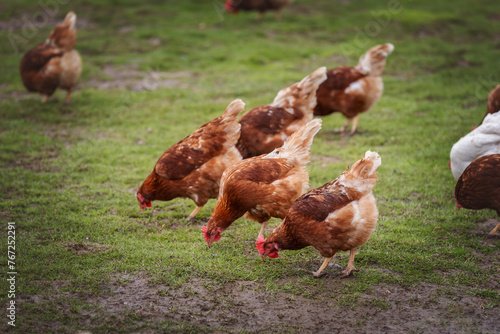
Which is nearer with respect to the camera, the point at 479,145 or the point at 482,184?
the point at 482,184

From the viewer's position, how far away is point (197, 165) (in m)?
5.22

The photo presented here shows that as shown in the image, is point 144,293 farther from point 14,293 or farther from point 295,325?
point 295,325

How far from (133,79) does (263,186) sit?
6808mm

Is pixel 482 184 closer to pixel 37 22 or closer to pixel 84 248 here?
pixel 84 248

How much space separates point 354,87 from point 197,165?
3411 mm

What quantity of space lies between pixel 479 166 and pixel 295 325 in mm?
2710

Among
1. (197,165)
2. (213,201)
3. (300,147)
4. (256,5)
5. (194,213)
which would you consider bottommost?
(213,201)

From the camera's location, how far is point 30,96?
9500 mm

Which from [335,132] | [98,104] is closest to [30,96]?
[98,104]

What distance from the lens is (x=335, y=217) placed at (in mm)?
4020

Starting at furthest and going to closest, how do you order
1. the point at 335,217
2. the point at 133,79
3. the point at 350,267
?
the point at 133,79 < the point at 350,267 < the point at 335,217

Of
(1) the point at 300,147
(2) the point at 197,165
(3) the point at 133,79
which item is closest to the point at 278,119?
(1) the point at 300,147

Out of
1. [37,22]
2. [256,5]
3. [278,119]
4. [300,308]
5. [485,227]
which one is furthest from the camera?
[37,22]

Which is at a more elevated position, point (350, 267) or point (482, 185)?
point (482, 185)
